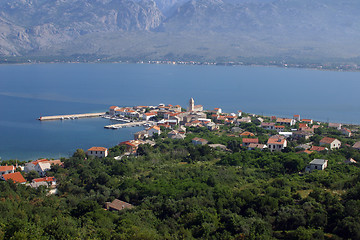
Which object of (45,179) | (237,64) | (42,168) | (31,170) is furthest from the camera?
(237,64)

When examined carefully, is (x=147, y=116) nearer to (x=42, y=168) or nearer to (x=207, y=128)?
(x=207, y=128)

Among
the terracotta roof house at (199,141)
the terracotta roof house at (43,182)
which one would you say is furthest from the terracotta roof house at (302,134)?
the terracotta roof house at (43,182)

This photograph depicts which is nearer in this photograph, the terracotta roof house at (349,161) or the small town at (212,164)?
the small town at (212,164)

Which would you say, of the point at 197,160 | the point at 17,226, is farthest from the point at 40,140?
the point at 17,226

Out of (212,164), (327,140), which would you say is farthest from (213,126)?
(212,164)

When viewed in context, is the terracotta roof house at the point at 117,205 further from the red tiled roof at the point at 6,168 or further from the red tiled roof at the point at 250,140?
the red tiled roof at the point at 250,140

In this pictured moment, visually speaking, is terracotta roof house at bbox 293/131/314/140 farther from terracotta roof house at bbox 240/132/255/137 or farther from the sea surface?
the sea surface

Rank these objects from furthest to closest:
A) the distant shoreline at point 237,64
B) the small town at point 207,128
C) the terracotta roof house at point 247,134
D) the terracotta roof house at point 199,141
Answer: the distant shoreline at point 237,64
the terracotta roof house at point 247,134
the terracotta roof house at point 199,141
the small town at point 207,128
